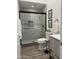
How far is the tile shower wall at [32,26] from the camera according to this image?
4910 mm

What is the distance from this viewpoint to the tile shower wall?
193 inches

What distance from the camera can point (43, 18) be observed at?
512cm

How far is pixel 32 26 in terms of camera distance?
5164mm
